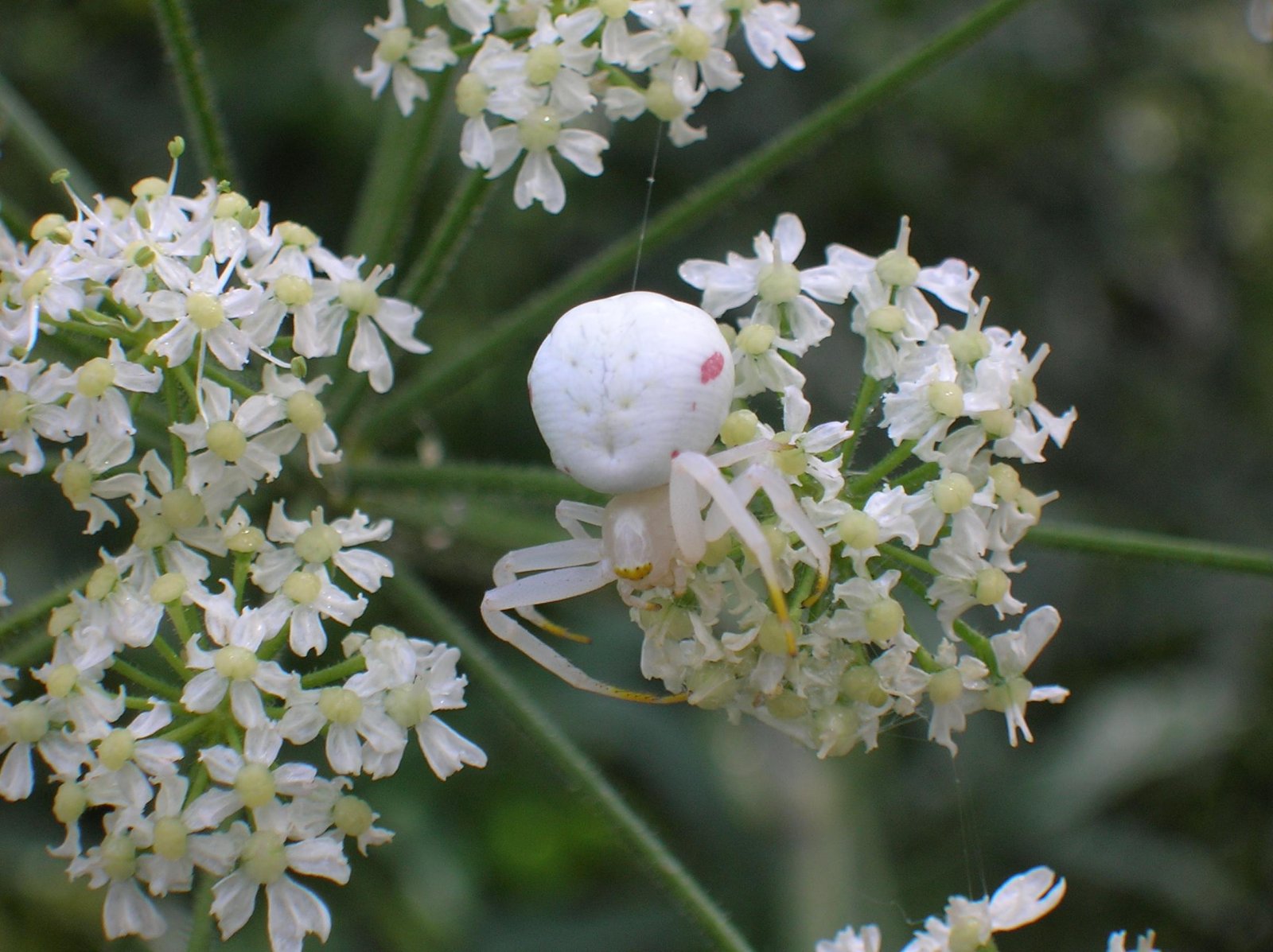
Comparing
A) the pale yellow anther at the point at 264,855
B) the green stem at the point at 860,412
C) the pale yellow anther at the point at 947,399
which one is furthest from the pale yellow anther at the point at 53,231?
the pale yellow anther at the point at 947,399

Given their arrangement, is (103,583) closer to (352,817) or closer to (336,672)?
(336,672)

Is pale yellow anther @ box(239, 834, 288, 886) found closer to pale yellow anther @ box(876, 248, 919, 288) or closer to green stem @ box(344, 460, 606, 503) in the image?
green stem @ box(344, 460, 606, 503)

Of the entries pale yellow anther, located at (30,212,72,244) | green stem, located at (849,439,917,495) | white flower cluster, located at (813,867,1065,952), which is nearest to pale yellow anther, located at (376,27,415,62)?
pale yellow anther, located at (30,212,72,244)

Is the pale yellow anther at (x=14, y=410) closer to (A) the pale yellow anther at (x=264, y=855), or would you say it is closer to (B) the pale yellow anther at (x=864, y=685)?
(A) the pale yellow anther at (x=264, y=855)

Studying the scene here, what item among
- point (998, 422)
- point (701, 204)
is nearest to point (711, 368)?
point (998, 422)

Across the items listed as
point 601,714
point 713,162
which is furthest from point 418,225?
point 601,714

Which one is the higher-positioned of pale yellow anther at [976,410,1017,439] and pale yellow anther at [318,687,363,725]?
pale yellow anther at [318,687,363,725]
